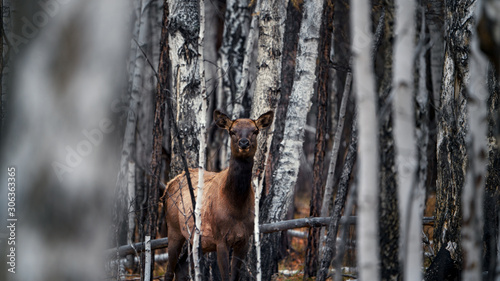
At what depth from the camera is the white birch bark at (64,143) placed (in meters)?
1.41

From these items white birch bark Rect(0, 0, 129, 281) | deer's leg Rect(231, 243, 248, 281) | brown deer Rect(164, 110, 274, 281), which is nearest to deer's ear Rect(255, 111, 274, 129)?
brown deer Rect(164, 110, 274, 281)

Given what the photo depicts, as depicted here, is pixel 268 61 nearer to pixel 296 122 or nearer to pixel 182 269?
pixel 296 122

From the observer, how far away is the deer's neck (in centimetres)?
633

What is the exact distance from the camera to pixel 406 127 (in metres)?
2.65

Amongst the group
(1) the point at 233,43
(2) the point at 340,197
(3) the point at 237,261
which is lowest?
(3) the point at 237,261

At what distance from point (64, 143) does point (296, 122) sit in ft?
22.1

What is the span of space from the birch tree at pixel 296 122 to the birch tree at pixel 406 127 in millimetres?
4945

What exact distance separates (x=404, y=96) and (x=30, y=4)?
71.7 inches

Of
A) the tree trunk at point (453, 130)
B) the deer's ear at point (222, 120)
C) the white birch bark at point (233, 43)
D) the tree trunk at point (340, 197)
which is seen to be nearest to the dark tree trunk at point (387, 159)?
the tree trunk at point (340, 197)

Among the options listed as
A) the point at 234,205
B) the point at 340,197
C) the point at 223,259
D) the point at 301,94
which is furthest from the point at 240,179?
the point at 301,94

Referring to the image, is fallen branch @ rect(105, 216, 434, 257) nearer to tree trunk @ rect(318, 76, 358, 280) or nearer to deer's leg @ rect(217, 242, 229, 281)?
deer's leg @ rect(217, 242, 229, 281)

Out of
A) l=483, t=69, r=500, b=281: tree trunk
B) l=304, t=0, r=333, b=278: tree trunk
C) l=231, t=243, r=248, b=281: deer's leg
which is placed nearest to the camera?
l=483, t=69, r=500, b=281: tree trunk

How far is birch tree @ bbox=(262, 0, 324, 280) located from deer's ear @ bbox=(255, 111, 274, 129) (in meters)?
1.34

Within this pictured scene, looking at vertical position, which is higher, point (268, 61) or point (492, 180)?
point (268, 61)
